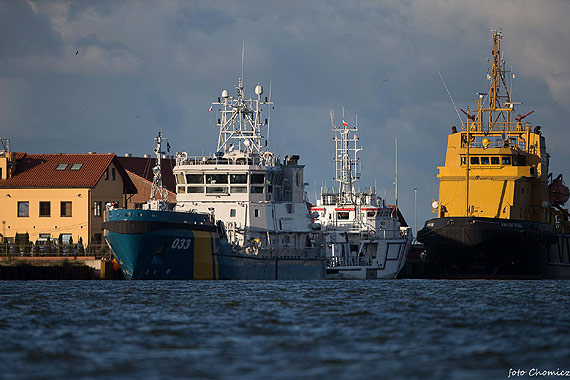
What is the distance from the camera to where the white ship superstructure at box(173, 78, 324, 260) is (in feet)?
215

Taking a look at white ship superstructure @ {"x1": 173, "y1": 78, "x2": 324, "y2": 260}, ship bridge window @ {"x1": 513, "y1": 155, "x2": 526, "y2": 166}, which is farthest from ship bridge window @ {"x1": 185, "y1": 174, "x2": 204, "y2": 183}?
ship bridge window @ {"x1": 513, "y1": 155, "x2": 526, "y2": 166}

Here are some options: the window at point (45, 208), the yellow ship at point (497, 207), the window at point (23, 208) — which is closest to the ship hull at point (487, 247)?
the yellow ship at point (497, 207)

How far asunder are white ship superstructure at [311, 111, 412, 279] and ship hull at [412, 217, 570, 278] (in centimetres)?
438

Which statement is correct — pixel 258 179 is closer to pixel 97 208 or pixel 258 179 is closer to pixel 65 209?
pixel 97 208

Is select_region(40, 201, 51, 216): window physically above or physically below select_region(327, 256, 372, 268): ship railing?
above

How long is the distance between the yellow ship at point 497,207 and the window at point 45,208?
2397 centimetres

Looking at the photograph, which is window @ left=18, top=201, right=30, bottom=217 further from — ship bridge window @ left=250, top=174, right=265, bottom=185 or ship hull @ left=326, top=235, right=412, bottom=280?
ship hull @ left=326, top=235, right=412, bottom=280

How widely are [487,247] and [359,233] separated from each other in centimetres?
1048

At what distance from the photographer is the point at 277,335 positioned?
98.1 feet

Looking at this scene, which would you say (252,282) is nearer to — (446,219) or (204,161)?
(204,161)

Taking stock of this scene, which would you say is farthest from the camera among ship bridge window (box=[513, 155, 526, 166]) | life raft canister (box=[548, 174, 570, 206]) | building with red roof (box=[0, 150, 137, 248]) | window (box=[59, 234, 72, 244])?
life raft canister (box=[548, 174, 570, 206])

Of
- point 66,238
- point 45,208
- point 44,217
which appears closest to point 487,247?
point 66,238

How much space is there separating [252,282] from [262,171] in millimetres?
7524

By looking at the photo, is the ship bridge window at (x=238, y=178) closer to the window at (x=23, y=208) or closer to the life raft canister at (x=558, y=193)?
the window at (x=23, y=208)
